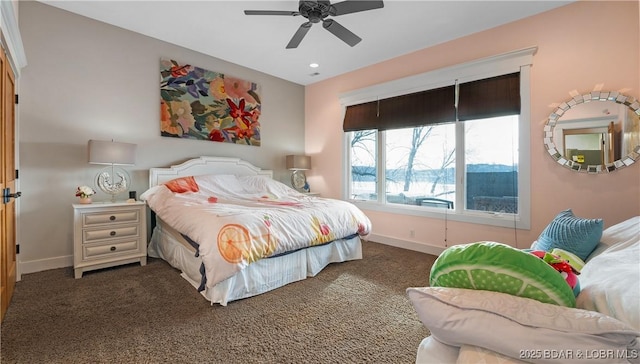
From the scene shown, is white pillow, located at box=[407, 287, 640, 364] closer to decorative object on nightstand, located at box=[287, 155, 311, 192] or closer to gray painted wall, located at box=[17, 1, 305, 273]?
gray painted wall, located at box=[17, 1, 305, 273]

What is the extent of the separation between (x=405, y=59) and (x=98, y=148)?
4015 millimetres

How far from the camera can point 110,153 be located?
296cm

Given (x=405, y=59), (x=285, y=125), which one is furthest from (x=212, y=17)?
(x=405, y=59)

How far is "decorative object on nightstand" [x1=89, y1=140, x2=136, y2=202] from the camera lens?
2889 mm

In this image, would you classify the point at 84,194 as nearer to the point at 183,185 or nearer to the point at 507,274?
the point at 183,185

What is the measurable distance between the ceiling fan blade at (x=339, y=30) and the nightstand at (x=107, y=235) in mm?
2765

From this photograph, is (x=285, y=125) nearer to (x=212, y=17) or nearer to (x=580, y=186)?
(x=212, y=17)

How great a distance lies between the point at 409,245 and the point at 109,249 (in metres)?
3.67

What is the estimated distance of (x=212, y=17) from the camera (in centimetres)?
314

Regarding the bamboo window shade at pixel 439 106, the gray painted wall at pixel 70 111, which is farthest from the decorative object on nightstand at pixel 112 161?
the bamboo window shade at pixel 439 106

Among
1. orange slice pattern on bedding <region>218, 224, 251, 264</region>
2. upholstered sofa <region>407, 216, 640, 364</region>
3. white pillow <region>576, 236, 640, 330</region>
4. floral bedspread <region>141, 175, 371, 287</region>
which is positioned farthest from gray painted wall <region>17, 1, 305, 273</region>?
white pillow <region>576, 236, 640, 330</region>

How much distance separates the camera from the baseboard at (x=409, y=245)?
148 inches

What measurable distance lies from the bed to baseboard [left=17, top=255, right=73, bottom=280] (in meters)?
0.80

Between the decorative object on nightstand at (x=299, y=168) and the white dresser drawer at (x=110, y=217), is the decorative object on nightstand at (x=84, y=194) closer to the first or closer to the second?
the white dresser drawer at (x=110, y=217)
